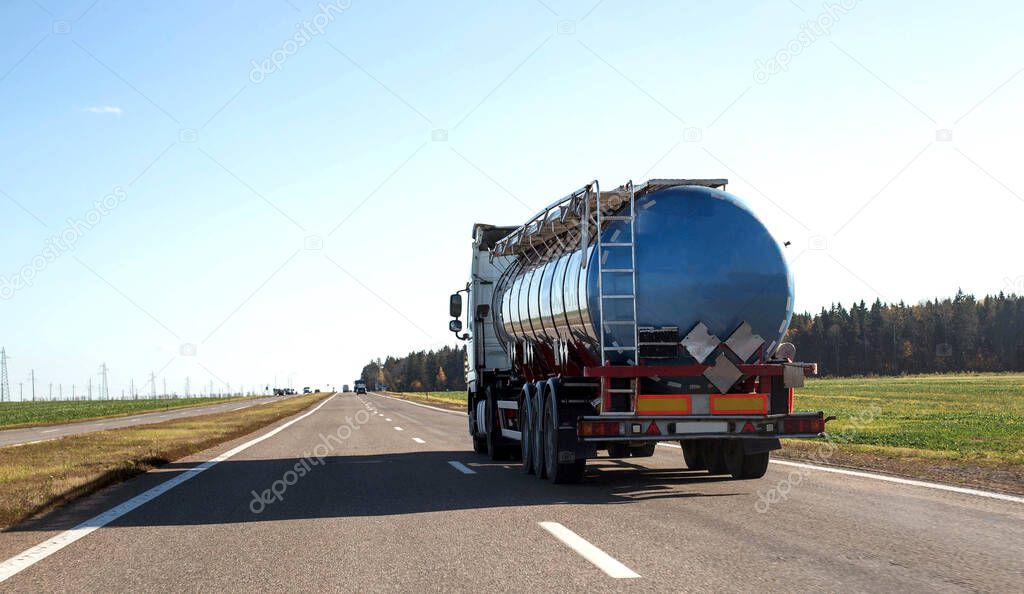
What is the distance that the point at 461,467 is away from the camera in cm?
1488

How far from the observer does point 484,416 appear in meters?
17.6

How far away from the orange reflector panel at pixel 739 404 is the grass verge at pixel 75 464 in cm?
732

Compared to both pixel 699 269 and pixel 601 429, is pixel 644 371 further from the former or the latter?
pixel 699 269

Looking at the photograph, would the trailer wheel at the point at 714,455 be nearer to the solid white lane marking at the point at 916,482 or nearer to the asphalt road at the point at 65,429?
the solid white lane marking at the point at 916,482

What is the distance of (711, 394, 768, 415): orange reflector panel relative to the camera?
36.7ft

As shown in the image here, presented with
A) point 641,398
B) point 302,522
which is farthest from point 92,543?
point 641,398

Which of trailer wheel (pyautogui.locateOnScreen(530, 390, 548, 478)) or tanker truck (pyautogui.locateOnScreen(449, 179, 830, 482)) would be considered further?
trailer wheel (pyautogui.locateOnScreen(530, 390, 548, 478))

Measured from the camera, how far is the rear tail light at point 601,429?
11.0 meters

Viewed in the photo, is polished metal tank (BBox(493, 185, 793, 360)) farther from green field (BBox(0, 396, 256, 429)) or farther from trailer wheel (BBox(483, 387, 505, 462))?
green field (BBox(0, 396, 256, 429))

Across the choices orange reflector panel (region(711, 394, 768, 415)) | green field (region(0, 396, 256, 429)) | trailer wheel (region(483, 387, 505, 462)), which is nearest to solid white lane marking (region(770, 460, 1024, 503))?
orange reflector panel (region(711, 394, 768, 415))

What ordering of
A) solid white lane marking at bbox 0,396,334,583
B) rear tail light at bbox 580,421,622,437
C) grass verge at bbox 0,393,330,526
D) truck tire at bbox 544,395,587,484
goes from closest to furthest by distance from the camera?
solid white lane marking at bbox 0,396,334,583 → grass verge at bbox 0,393,330,526 → rear tail light at bbox 580,421,622,437 → truck tire at bbox 544,395,587,484

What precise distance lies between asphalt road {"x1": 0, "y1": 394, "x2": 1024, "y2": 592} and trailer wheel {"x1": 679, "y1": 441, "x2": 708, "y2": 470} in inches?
40.3

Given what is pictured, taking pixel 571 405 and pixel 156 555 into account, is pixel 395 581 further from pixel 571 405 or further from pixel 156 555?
pixel 571 405

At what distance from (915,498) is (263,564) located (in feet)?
21.4
